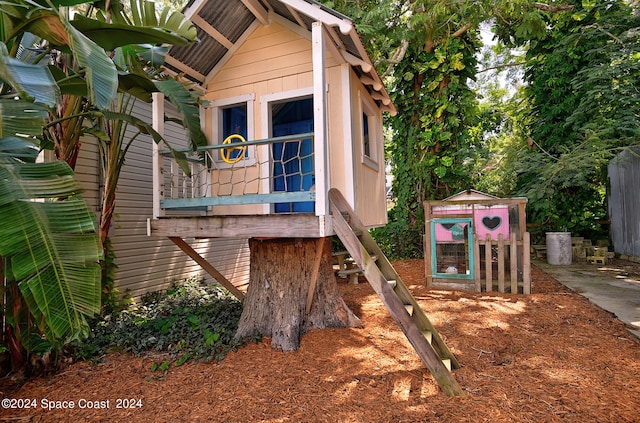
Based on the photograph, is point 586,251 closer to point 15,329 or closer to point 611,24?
point 611,24

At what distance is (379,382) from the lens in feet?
10.3

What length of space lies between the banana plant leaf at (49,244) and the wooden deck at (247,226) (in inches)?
65.7

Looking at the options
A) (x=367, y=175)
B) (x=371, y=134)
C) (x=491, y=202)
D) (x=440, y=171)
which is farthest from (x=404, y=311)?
(x=440, y=171)

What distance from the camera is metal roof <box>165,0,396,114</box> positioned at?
432 cm

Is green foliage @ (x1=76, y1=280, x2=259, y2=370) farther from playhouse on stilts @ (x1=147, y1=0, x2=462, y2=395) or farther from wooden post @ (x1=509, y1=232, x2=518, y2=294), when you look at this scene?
wooden post @ (x1=509, y1=232, x2=518, y2=294)

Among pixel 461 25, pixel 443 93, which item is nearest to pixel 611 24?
pixel 461 25

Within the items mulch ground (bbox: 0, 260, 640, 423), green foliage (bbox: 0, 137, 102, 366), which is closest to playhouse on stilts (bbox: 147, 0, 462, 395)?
mulch ground (bbox: 0, 260, 640, 423)

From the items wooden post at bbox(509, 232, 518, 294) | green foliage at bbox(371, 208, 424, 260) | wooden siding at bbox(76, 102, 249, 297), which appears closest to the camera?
wooden siding at bbox(76, 102, 249, 297)

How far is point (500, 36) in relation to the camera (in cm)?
1152

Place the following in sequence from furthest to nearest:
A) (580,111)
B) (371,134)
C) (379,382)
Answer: (580,111) < (371,134) < (379,382)

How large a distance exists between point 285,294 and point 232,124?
3.00 meters

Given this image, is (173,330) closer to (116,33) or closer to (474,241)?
(116,33)

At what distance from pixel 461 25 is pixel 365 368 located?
32.7 ft

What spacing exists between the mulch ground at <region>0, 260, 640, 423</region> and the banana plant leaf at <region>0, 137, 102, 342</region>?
137 centimetres
